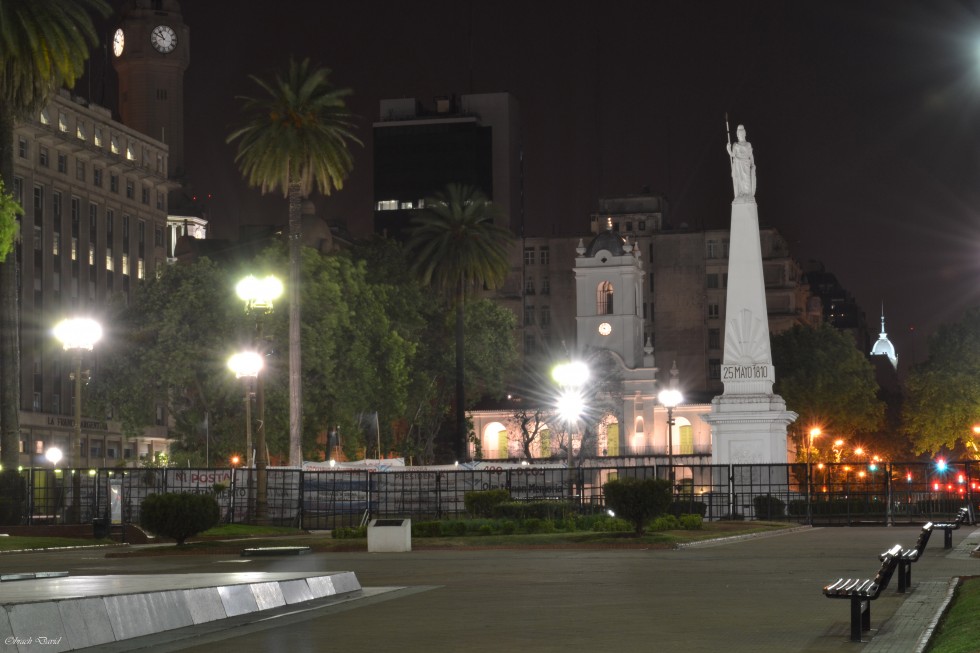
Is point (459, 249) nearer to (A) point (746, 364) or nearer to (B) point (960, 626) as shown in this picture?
(A) point (746, 364)

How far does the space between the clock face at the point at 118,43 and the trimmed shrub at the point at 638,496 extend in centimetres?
13333

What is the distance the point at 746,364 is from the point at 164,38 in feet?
352

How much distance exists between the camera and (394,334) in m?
79.9

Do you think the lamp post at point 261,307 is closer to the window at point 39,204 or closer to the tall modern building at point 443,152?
the window at point 39,204

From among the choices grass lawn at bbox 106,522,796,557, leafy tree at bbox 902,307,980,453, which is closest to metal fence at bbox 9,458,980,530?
grass lawn at bbox 106,522,796,557

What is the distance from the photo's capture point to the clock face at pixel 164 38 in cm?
15625

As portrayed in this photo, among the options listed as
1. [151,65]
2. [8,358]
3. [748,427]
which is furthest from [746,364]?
[151,65]

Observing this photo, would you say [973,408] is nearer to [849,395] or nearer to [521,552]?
[849,395]

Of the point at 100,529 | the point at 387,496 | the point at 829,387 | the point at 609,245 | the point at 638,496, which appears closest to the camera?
the point at 638,496

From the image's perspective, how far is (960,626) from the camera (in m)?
13.8

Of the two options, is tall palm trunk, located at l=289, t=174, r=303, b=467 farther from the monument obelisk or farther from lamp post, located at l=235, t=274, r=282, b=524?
the monument obelisk

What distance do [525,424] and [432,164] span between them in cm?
6802

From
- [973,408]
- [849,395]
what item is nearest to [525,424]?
[849,395]

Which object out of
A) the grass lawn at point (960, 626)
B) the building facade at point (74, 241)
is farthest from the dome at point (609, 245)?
the grass lawn at point (960, 626)
